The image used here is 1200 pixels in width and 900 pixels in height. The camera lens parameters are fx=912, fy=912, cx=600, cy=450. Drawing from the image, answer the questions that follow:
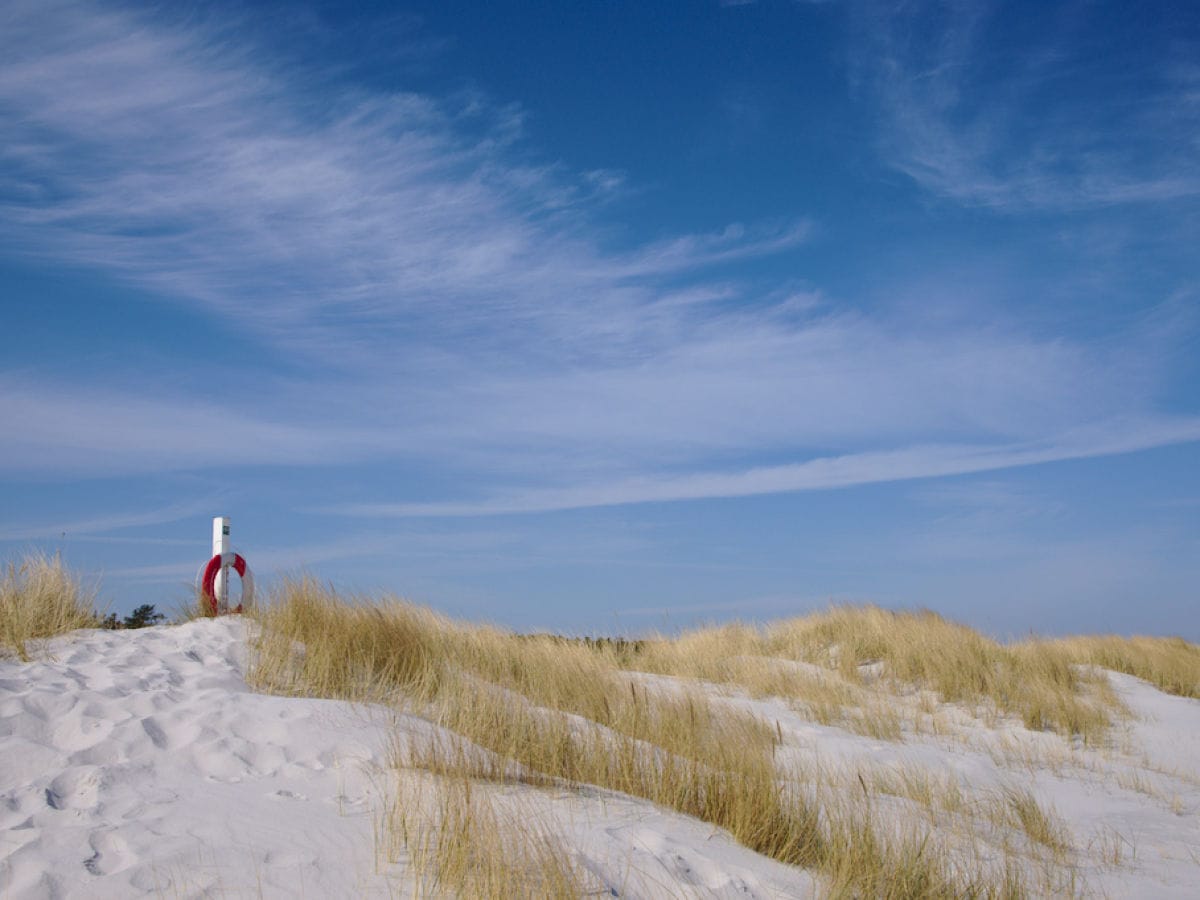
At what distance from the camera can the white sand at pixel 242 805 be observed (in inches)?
148

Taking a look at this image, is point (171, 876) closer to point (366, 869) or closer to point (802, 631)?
point (366, 869)

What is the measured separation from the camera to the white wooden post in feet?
30.3

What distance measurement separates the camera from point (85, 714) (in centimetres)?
566

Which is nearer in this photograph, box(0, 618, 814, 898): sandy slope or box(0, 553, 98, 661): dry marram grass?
box(0, 618, 814, 898): sandy slope

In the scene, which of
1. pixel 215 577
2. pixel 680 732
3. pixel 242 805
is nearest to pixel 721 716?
pixel 680 732

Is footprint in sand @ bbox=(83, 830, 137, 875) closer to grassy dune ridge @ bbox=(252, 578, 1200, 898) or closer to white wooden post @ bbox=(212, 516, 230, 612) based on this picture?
grassy dune ridge @ bbox=(252, 578, 1200, 898)

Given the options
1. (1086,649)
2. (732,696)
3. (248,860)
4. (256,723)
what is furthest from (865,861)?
(1086,649)

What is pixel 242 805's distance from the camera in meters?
4.47

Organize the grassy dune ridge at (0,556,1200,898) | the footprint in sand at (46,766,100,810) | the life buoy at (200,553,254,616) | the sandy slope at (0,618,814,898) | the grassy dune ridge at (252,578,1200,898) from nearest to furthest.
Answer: the sandy slope at (0,618,814,898), the grassy dune ridge at (0,556,1200,898), the footprint in sand at (46,766,100,810), the grassy dune ridge at (252,578,1200,898), the life buoy at (200,553,254,616)

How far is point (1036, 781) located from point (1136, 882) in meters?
2.96

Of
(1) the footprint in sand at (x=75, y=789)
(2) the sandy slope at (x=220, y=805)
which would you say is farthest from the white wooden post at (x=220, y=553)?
(1) the footprint in sand at (x=75, y=789)

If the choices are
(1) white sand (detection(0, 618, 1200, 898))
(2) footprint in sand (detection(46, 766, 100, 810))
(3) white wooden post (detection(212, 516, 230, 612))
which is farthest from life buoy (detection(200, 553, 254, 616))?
(2) footprint in sand (detection(46, 766, 100, 810))

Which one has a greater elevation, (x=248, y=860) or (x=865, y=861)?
(x=248, y=860)

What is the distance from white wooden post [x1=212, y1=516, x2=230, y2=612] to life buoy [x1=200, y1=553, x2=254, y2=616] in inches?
1.2
